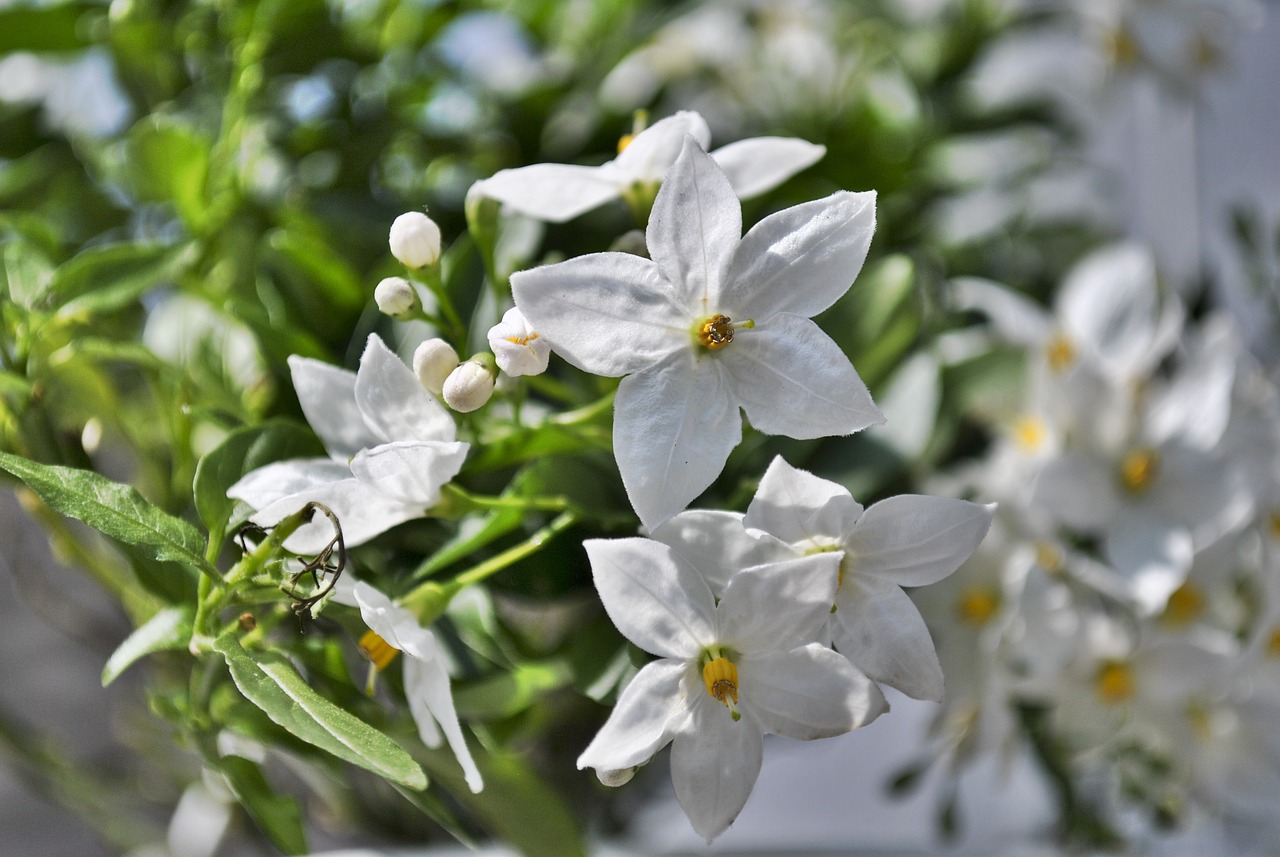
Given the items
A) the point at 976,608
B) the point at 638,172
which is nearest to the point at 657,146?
the point at 638,172

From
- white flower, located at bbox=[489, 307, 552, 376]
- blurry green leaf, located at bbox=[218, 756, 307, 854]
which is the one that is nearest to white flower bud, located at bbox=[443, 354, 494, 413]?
white flower, located at bbox=[489, 307, 552, 376]

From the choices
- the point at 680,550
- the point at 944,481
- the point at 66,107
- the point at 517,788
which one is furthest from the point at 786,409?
the point at 66,107

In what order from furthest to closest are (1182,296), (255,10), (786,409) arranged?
(1182,296) < (255,10) < (786,409)

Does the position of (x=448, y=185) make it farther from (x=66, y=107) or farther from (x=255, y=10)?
(x=66, y=107)

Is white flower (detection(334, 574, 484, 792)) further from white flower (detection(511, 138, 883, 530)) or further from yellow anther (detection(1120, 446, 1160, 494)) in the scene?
yellow anther (detection(1120, 446, 1160, 494))

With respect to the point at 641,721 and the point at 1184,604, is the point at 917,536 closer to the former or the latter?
the point at 641,721

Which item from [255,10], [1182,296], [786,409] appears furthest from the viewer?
[1182,296]

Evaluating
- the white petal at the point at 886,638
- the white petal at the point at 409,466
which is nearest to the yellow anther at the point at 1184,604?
the white petal at the point at 886,638
